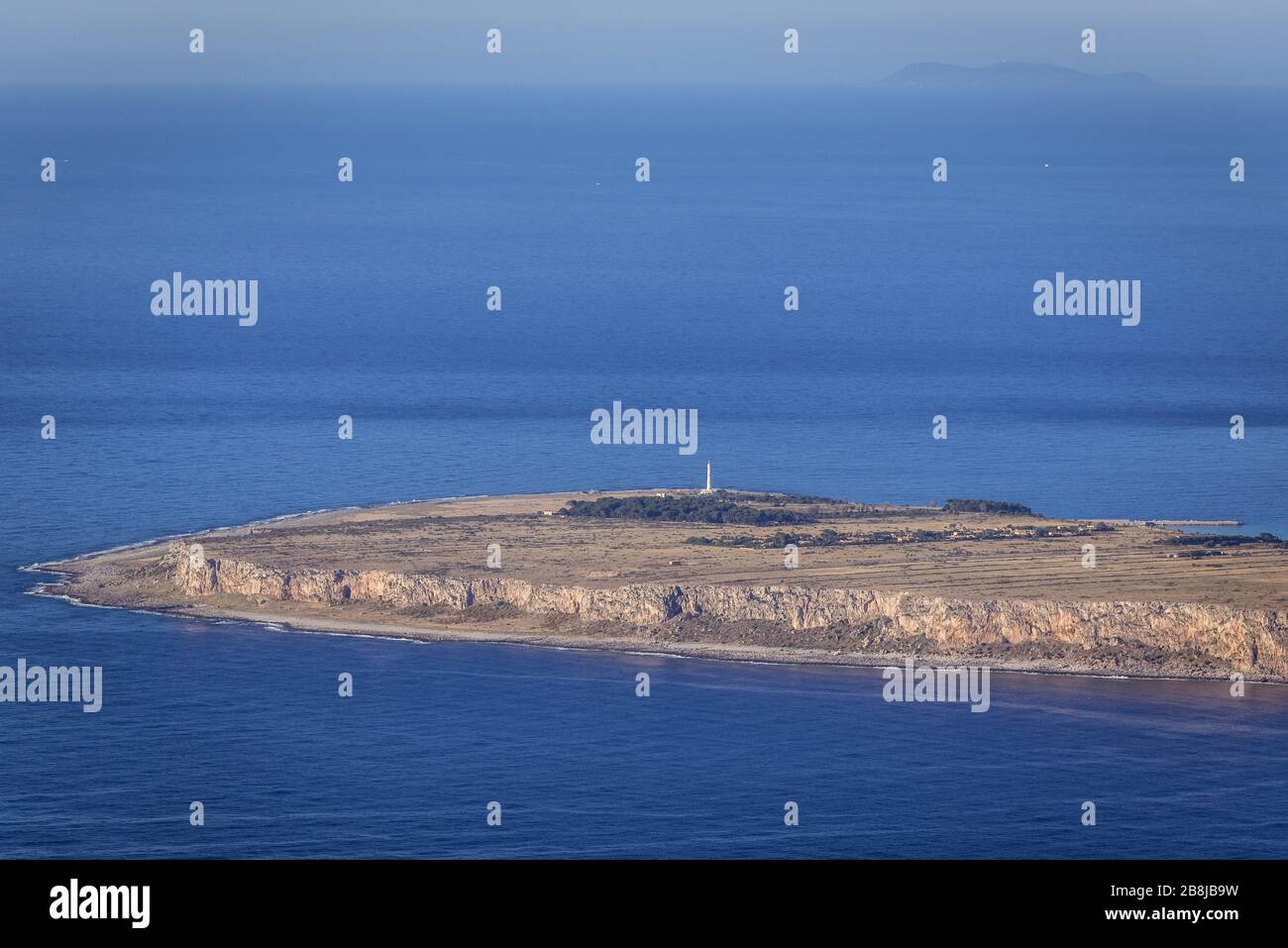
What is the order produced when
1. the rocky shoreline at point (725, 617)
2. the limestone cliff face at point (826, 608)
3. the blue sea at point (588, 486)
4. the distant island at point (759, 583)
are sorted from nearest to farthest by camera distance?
the blue sea at point (588, 486) → the limestone cliff face at point (826, 608) → the rocky shoreline at point (725, 617) → the distant island at point (759, 583)

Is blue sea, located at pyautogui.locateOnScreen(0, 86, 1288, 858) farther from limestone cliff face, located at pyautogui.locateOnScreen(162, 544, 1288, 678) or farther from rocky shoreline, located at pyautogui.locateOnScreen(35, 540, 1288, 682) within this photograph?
limestone cliff face, located at pyautogui.locateOnScreen(162, 544, 1288, 678)

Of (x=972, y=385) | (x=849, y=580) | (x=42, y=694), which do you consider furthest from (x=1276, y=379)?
(x=42, y=694)

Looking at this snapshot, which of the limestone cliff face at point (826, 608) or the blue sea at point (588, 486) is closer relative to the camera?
the blue sea at point (588, 486)

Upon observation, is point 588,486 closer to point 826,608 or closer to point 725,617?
point 725,617

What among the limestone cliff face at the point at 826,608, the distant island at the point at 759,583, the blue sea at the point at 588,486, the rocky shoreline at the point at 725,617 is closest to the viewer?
the blue sea at the point at 588,486

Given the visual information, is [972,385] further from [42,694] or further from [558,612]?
[42,694]

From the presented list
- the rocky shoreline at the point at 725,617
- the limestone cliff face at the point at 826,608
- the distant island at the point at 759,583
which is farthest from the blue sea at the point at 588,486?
the limestone cliff face at the point at 826,608

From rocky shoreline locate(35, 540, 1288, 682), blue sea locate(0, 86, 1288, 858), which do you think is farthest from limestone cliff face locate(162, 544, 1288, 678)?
blue sea locate(0, 86, 1288, 858)

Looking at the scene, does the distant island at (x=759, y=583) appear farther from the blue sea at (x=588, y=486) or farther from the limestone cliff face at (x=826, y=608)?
the blue sea at (x=588, y=486)

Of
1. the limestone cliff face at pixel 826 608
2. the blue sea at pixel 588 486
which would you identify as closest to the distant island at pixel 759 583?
the limestone cliff face at pixel 826 608
